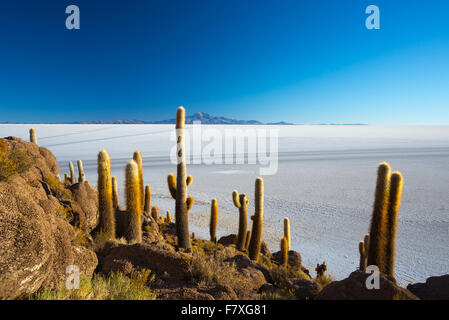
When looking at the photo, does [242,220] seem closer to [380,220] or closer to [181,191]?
[181,191]

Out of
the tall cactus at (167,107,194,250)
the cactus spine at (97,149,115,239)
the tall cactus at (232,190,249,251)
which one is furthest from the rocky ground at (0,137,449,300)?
the tall cactus at (232,190,249,251)

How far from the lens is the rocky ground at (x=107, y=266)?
9.71 ft

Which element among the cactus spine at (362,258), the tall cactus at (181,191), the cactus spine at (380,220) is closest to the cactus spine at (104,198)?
the tall cactus at (181,191)

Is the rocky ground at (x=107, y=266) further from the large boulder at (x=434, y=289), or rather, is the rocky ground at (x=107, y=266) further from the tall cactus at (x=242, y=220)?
the tall cactus at (x=242, y=220)

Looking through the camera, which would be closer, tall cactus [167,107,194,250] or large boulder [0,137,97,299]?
large boulder [0,137,97,299]

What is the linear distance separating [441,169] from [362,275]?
27.9m

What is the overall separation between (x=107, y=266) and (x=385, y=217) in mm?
5077

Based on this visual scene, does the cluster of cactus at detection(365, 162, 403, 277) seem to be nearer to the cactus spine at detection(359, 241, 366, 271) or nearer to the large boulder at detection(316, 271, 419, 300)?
the large boulder at detection(316, 271, 419, 300)

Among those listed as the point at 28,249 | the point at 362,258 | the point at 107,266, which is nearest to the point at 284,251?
the point at 362,258

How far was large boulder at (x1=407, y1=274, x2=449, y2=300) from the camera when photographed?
4.17 metres

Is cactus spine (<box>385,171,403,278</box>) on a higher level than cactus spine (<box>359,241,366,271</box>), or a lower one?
higher
